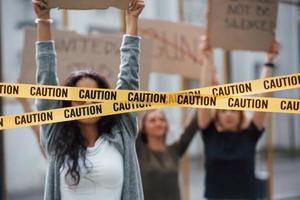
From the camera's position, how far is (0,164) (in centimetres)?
355

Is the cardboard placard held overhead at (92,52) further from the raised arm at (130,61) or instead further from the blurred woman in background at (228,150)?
the raised arm at (130,61)

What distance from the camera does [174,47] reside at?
4062 millimetres

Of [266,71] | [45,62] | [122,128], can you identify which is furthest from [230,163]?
[45,62]

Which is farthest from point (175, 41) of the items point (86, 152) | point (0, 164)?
point (86, 152)

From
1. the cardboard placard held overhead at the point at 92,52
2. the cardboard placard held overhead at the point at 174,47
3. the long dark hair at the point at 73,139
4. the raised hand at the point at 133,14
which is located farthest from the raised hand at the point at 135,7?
the cardboard placard held overhead at the point at 174,47

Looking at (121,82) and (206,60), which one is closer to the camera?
(121,82)

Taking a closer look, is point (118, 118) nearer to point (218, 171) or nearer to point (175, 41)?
point (218, 171)

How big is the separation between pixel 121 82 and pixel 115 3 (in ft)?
1.09

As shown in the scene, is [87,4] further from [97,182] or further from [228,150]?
[228,150]

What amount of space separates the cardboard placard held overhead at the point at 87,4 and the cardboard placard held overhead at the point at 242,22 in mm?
1209

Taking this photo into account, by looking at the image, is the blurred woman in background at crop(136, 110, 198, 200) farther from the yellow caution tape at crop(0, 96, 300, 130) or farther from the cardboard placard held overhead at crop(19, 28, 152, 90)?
the yellow caution tape at crop(0, 96, 300, 130)

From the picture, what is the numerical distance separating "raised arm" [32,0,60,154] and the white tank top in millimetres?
170

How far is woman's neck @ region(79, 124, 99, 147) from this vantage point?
206cm

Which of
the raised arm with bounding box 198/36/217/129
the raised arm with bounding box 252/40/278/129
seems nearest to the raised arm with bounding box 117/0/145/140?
the raised arm with bounding box 198/36/217/129
